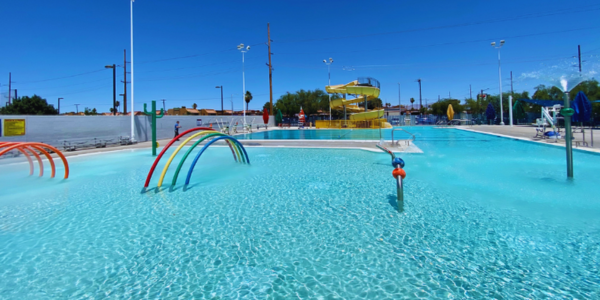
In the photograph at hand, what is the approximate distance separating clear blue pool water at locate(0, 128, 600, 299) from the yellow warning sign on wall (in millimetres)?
7955

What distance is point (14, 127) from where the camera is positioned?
13477 millimetres

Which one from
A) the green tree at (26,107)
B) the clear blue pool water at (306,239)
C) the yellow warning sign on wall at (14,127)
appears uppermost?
the green tree at (26,107)

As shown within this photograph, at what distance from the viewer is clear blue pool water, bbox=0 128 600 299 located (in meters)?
3.03

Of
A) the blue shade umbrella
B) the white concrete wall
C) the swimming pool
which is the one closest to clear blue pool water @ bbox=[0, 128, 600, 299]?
the blue shade umbrella

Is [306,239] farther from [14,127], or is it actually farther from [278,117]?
[278,117]

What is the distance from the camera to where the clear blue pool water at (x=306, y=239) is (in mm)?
3025

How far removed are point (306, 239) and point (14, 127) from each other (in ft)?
52.4

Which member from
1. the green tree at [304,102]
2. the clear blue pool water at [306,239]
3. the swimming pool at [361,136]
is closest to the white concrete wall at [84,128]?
the swimming pool at [361,136]

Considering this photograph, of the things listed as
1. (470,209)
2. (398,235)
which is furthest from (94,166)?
(470,209)

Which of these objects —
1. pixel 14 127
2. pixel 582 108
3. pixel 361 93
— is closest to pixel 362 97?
pixel 361 93

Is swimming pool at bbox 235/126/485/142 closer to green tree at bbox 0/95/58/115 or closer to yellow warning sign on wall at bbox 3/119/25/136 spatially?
yellow warning sign on wall at bbox 3/119/25/136

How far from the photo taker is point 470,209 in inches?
A: 207

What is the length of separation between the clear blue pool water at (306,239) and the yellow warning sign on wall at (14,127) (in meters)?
7.95

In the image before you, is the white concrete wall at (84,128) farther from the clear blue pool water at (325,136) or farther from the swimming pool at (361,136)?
the clear blue pool water at (325,136)
